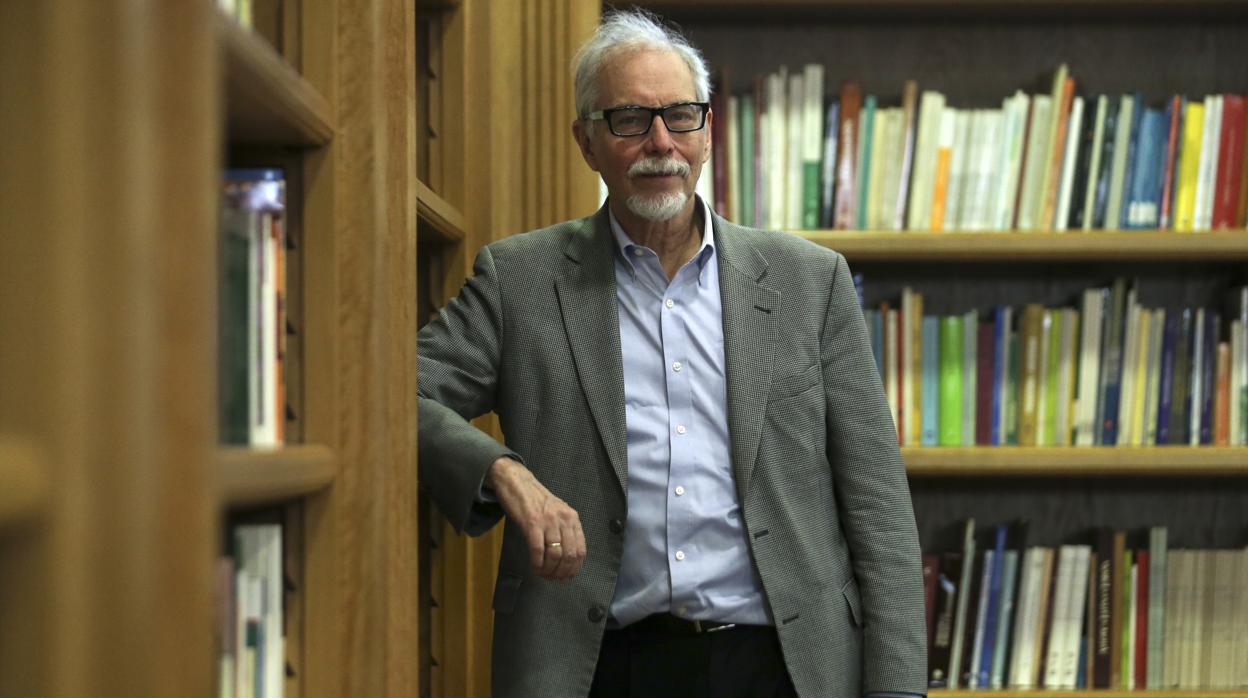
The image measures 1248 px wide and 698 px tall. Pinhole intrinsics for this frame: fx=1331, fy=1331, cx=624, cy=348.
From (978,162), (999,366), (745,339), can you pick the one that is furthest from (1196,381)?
(745,339)

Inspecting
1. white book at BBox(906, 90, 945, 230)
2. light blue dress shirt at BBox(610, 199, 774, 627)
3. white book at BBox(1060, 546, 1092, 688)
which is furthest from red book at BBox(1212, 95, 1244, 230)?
light blue dress shirt at BBox(610, 199, 774, 627)

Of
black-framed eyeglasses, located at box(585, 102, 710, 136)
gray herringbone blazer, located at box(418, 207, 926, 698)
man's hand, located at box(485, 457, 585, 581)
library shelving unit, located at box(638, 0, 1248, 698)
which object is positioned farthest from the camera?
library shelving unit, located at box(638, 0, 1248, 698)

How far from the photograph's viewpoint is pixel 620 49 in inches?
71.9

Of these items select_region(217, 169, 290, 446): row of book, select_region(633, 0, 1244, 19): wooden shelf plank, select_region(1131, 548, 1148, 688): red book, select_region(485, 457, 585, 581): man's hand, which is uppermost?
select_region(633, 0, 1244, 19): wooden shelf plank

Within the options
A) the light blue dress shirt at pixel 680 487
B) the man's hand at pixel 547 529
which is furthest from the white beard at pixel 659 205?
the man's hand at pixel 547 529

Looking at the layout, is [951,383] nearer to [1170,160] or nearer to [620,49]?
[1170,160]

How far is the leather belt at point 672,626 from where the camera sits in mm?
1688

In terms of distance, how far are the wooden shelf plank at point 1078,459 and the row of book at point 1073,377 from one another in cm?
7

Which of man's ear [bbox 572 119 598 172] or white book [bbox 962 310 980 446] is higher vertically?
man's ear [bbox 572 119 598 172]

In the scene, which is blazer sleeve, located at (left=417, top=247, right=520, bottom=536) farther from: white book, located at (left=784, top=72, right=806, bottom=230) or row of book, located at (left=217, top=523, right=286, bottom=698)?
white book, located at (left=784, top=72, right=806, bottom=230)

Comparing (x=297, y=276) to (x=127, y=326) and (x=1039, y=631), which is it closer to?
(x=127, y=326)

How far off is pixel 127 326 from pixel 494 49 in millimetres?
1647

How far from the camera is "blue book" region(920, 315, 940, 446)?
2465 millimetres

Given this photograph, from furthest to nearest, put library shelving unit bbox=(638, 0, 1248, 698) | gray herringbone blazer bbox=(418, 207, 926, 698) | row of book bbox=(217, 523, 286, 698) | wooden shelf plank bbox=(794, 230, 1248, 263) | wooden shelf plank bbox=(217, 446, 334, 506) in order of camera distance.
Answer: library shelving unit bbox=(638, 0, 1248, 698)
wooden shelf plank bbox=(794, 230, 1248, 263)
gray herringbone blazer bbox=(418, 207, 926, 698)
row of book bbox=(217, 523, 286, 698)
wooden shelf plank bbox=(217, 446, 334, 506)
